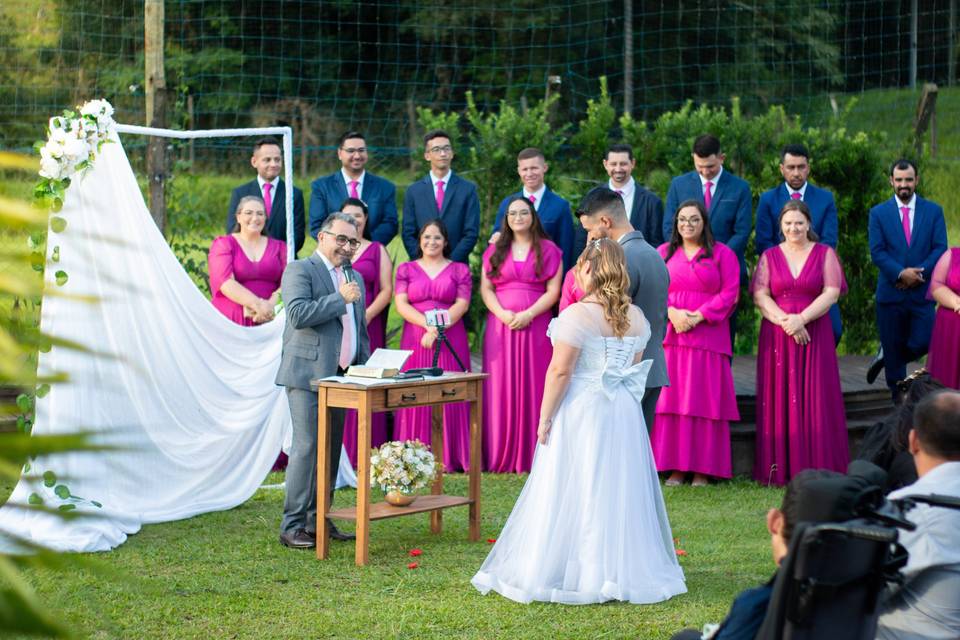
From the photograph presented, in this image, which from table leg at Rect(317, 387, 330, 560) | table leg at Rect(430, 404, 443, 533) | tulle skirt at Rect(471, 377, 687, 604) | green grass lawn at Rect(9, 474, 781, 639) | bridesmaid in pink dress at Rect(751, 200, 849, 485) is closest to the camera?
green grass lawn at Rect(9, 474, 781, 639)

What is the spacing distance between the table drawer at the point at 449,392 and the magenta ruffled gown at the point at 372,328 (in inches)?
70.8

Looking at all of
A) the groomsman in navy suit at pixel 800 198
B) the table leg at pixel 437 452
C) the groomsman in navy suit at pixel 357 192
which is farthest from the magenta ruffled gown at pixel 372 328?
the groomsman in navy suit at pixel 800 198

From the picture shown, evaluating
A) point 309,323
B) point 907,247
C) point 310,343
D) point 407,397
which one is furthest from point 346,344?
point 907,247

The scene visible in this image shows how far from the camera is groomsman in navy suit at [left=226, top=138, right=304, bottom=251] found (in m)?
8.15

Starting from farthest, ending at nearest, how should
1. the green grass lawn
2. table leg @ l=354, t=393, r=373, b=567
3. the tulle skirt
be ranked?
1. table leg @ l=354, t=393, r=373, b=567
2. the tulle skirt
3. the green grass lawn

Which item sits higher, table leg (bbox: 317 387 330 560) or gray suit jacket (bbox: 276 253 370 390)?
gray suit jacket (bbox: 276 253 370 390)

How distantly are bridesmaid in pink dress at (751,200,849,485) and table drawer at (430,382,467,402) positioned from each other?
238 centimetres

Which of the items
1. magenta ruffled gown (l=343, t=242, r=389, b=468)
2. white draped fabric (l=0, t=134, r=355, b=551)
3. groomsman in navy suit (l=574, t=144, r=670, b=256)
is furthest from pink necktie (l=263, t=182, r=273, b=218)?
groomsman in navy suit (l=574, t=144, r=670, b=256)

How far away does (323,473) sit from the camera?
5766 mm

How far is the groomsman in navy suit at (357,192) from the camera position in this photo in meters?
8.09

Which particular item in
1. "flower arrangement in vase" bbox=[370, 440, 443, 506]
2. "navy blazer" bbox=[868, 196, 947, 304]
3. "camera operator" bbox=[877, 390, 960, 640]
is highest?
"navy blazer" bbox=[868, 196, 947, 304]

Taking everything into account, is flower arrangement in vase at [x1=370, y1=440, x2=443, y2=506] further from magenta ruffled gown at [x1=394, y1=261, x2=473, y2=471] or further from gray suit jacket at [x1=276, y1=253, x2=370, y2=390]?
magenta ruffled gown at [x1=394, y1=261, x2=473, y2=471]

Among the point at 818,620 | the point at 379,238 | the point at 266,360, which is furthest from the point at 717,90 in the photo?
the point at 818,620

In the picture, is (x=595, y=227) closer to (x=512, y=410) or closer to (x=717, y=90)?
(x=512, y=410)
